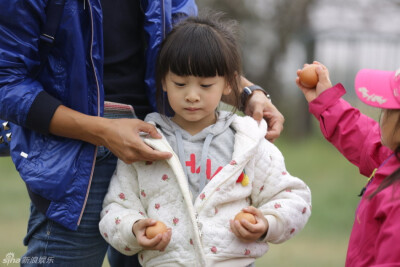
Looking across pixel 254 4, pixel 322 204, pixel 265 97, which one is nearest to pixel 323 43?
pixel 254 4

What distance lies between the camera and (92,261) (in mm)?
2488

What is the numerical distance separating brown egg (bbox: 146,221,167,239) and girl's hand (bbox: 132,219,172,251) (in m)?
0.01

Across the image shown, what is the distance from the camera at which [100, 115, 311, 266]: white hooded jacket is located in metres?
2.22

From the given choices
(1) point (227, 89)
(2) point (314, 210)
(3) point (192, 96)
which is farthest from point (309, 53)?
(3) point (192, 96)

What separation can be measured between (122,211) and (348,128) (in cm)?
94

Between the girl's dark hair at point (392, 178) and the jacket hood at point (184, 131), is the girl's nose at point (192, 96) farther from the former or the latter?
the girl's dark hair at point (392, 178)

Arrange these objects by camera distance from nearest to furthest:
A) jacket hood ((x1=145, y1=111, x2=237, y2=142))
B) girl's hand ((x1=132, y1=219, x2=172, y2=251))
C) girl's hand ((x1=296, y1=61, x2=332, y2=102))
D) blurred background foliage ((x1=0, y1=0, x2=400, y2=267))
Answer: girl's hand ((x1=132, y1=219, x2=172, y2=251))
jacket hood ((x1=145, y1=111, x2=237, y2=142))
girl's hand ((x1=296, y1=61, x2=332, y2=102))
blurred background foliage ((x1=0, y1=0, x2=400, y2=267))

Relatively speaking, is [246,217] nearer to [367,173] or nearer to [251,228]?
[251,228]

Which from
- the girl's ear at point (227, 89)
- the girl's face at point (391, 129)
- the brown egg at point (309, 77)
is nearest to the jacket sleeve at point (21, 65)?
the girl's ear at point (227, 89)

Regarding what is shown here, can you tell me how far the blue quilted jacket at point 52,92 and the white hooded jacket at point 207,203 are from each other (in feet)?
0.52

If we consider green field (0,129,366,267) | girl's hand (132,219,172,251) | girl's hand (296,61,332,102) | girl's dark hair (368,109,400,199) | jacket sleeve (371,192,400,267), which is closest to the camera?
jacket sleeve (371,192,400,267)

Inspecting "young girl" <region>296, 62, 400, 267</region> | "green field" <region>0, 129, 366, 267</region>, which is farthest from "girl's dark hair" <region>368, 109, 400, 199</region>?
"green field" <region>0, 129, 366, 267</region>

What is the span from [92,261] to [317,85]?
1.16m

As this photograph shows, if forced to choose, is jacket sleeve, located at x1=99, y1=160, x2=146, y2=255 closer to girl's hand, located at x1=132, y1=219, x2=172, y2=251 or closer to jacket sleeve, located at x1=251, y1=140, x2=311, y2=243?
girl's hand, located at x1=132, y1=219, x2=172, y2=251
